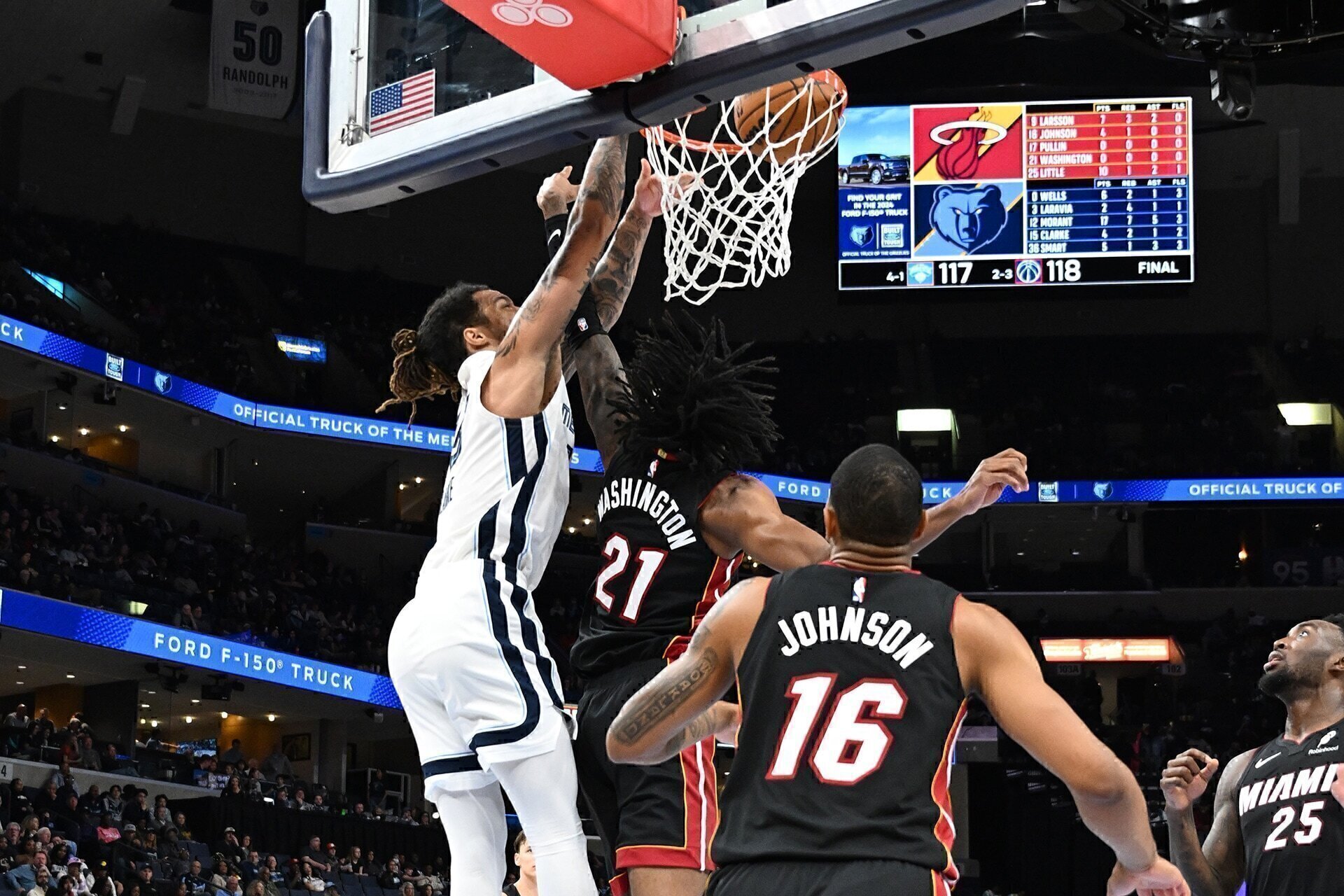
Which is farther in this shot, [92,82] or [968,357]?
[968,357]

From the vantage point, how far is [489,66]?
4.68 m

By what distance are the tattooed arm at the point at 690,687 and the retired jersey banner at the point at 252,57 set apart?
22207 mm

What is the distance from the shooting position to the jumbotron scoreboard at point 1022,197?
2416 cm

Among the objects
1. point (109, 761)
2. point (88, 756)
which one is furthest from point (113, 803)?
point (109, 761)

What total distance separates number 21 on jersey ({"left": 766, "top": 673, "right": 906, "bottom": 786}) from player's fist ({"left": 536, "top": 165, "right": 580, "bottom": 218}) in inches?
106

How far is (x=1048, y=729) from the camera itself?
2.90 m

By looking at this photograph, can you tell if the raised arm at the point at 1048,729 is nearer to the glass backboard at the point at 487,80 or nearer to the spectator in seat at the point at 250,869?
the glass backboard at the point at 487,80

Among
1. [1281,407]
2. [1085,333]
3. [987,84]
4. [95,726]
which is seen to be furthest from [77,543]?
[1281,407]

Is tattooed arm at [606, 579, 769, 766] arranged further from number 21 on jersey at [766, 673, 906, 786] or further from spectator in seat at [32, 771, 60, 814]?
spectator in seat at [32, 771, 60, 814]

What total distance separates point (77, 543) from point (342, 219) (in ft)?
31.0

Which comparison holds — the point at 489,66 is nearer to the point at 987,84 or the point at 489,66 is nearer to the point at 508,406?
the point at 508,406

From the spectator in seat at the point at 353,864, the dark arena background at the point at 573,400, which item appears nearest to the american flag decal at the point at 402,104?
the dark arena background at the point at 573,400

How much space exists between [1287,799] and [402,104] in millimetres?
3455

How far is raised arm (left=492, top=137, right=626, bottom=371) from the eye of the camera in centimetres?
431
